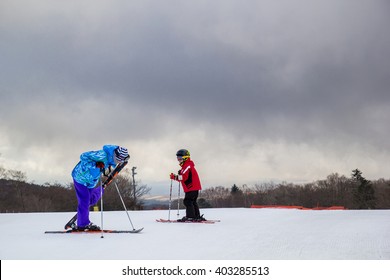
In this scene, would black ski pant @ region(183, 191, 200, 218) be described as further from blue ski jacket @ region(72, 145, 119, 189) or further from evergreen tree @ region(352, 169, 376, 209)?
evergreen tree @ region(352, 169, 376, 209)

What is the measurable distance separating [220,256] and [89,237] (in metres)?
2.74

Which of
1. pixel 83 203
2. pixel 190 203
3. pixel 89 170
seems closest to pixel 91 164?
pixel 89 170

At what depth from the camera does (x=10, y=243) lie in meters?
6.33

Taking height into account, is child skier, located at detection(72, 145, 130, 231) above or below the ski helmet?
below

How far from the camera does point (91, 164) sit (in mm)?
7484

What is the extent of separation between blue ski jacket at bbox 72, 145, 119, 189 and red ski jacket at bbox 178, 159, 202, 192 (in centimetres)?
223

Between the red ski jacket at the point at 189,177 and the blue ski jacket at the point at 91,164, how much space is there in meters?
2.23

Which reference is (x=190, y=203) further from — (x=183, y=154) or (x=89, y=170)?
(x=89, y=170)

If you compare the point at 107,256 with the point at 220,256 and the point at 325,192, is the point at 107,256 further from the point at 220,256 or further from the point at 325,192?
the point at 325,192

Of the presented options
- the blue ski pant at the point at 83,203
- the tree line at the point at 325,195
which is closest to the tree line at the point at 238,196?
the tree line at the point at 325,195

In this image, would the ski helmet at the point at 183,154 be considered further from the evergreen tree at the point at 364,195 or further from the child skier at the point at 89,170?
the evergreen tree at the point at 364,195

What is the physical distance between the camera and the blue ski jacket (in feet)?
24.3

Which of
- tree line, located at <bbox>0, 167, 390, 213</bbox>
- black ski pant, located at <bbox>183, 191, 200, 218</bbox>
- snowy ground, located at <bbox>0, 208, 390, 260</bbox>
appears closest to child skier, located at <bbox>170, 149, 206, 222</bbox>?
black ski pant, located at <bbox>183, 191, 200, 218</bbox>

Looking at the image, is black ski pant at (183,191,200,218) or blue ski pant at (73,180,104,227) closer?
blue ski pant at (73,180,104,227)
